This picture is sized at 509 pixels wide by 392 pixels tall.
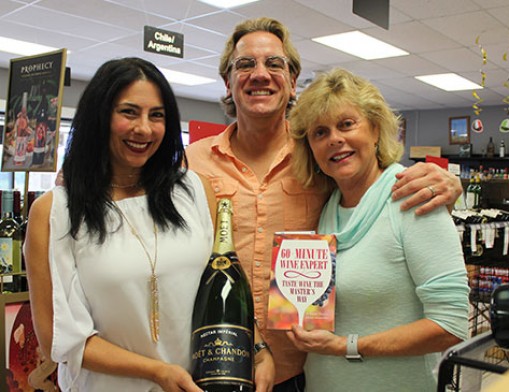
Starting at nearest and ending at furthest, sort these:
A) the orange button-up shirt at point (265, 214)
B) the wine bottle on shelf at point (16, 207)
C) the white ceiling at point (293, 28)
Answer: the orange button-up shirt at point (265, 214) < the wine bottle on shelf at point (16, 207) < the white ceiling at point (293, 28)

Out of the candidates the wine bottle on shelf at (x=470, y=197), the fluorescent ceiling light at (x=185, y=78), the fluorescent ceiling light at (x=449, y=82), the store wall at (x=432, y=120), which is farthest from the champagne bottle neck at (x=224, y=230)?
the store wall at (x=432, y=120)

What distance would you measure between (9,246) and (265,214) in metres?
1.33

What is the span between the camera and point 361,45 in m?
6.79

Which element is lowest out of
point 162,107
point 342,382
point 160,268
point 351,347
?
point 342,382

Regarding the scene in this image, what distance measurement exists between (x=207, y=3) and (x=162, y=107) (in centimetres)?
424

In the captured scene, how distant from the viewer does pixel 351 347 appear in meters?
1.30

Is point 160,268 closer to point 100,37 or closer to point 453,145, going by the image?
point 100,37

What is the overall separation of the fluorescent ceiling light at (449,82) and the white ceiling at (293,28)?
0.98 ft

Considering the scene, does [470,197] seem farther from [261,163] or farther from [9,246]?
[9,246]

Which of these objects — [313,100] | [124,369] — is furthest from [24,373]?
[313,100]

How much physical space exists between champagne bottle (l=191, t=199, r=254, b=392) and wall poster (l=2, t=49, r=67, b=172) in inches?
52.4

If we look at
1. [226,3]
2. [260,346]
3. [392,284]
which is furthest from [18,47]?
[392,284]

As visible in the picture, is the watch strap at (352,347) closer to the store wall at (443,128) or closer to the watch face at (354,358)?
the watch face at (354,358)

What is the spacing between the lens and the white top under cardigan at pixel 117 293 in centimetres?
120
